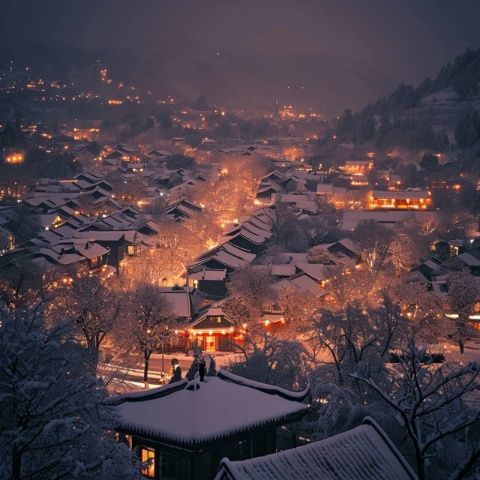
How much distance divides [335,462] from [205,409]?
360cm

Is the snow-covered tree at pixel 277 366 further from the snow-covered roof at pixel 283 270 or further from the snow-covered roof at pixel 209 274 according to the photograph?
the snow-covered roof at pixel 283 270

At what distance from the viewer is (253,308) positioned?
78.0 feet

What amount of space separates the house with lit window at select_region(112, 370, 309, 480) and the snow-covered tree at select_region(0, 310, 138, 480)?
10.0 feet

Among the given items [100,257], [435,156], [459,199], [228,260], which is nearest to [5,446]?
[228,260]

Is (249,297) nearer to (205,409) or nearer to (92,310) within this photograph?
(92,310)

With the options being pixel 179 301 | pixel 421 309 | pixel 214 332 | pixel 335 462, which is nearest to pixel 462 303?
pixel 421 309

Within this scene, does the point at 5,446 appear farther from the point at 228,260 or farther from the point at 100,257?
the point at 100,257

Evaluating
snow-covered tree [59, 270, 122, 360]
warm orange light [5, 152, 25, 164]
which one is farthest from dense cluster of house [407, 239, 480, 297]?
warm orange light [5, 152, 25, 164]

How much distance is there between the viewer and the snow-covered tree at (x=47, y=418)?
6336mm

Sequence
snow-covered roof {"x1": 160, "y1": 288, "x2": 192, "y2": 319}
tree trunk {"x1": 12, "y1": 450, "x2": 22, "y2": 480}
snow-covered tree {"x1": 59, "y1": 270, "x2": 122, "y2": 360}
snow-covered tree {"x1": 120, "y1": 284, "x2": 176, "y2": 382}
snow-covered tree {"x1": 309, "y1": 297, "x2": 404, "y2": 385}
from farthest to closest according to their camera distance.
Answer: snow-covered roof {"x1": 160, "y1": 288, "x2": 192, "y2": 319} → snow-covered tree {"x1": 120, "y1": 284, "x2": 176, "y2": 382} → snow-covered tree {"x1": 59, "y1": 270, "x2": 122, "y2": 360} → snow-covered tree {"x1": 309, "y1": 297, "x2": 404, "y2": 385} → tree trunk {"x1": 12, "y1": 450, "x2": 22, "y2": 480}

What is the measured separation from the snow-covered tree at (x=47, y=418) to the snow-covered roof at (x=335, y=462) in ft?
4.00

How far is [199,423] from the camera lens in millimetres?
10117

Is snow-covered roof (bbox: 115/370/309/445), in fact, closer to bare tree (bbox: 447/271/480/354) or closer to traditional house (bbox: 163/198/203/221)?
bare tree (bbox: 447/271/480/354)

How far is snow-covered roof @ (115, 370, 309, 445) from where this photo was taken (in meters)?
10.1
